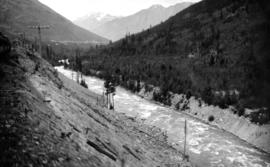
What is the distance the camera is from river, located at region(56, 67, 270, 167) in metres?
25.0

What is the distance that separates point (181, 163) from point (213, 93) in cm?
2496

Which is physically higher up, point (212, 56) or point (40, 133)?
point (212, 56)

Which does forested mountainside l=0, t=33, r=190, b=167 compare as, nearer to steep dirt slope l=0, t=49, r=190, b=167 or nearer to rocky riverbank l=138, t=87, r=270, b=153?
steep dirt slope l=0, t=49, r=190, b=167

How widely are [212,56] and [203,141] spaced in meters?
43.0

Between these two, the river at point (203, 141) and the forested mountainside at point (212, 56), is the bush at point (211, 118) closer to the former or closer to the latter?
the river at point (203, 141)

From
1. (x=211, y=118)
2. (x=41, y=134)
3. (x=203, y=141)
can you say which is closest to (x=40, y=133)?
(x=41, y=134)

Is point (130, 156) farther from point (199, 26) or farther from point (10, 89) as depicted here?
point (199, 26)

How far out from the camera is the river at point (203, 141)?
984 inches

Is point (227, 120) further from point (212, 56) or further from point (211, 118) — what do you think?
point (212, 56)

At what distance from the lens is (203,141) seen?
3048 cm

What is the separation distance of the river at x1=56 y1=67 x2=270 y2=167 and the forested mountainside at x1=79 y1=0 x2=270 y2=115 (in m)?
5.60

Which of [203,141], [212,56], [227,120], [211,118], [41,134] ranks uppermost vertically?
[212,56]

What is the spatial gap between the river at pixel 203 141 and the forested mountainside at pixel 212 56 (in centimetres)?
560

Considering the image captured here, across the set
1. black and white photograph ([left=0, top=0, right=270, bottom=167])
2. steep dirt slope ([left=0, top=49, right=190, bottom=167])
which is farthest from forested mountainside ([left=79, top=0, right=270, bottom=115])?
steep dirt slope ([left=0, top=49, right=190, bottom=167])
